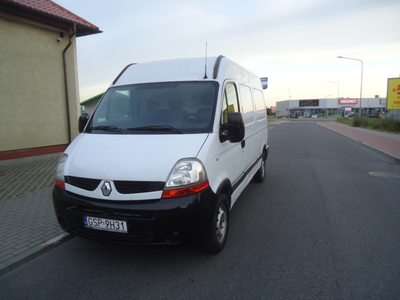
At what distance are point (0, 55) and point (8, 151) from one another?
8.58ft

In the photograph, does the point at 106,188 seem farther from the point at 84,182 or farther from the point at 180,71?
the point at 180,71

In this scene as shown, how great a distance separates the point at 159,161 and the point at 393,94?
30610mm

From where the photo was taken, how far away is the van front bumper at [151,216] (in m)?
2.78

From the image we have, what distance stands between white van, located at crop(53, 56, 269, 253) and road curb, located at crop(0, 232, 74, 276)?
22.8 inches

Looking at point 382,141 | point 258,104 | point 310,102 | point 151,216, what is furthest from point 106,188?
point 310,102

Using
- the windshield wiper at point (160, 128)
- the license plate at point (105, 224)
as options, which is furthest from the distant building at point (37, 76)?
the license plate at point (105, 224)

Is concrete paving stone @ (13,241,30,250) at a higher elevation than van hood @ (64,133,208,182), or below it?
below

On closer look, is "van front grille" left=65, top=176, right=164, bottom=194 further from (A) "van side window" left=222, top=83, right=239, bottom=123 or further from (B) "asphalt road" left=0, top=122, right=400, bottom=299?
(A) "van side window" left=222, top=83, right=239, bottom=123

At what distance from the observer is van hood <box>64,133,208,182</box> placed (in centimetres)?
286

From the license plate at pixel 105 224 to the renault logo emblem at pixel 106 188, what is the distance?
0.89 feet

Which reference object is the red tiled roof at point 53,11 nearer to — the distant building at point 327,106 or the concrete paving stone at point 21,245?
the concrete paving stone at point 21,245

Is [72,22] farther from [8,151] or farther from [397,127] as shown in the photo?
[397,127]

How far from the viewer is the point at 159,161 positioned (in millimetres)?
2895

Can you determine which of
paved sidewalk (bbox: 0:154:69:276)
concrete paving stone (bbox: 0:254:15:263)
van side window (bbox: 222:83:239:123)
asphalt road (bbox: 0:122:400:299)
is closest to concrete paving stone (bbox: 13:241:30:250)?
paved sidewalk (bbox: 0:154:69:276)
